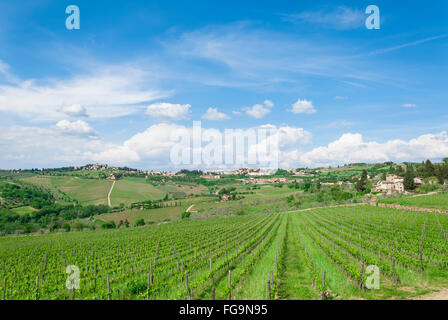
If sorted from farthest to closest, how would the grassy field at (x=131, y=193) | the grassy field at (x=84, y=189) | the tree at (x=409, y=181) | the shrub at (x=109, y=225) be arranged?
1. the grassy field at (x=131, y=193)
2. the grassy field at (x=84, y=189)
3. the tree at (x=409, y=181)
4. the shrub at (x=109, y=225)

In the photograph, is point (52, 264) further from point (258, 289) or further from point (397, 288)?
point (397, 288)

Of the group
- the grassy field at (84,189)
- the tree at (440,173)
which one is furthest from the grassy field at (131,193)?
the tree at (440,173)

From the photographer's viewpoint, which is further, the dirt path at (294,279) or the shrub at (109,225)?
the shrub at (109,225)

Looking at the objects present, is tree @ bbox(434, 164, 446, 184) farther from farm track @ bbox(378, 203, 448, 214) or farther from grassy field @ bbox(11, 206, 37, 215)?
grassy field @ bbox(11, 206, 37, 215)

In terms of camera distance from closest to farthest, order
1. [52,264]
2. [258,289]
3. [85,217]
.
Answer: [258,289]
[52,264]
[85,217]

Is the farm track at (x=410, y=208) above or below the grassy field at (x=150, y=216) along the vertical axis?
above

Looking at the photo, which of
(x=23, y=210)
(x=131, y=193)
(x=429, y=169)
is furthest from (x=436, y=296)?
(x=131, y=193)

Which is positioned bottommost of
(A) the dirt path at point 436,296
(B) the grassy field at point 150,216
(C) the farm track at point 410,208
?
(B) the grassy field at point 150,216

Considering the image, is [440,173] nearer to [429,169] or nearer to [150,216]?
[429,169]

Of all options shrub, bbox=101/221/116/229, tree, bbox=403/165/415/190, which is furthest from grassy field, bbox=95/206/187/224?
tree, bbox=403/165/415/190

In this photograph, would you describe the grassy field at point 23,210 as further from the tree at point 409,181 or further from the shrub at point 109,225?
the tree at point 409,181

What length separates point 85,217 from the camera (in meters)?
114
